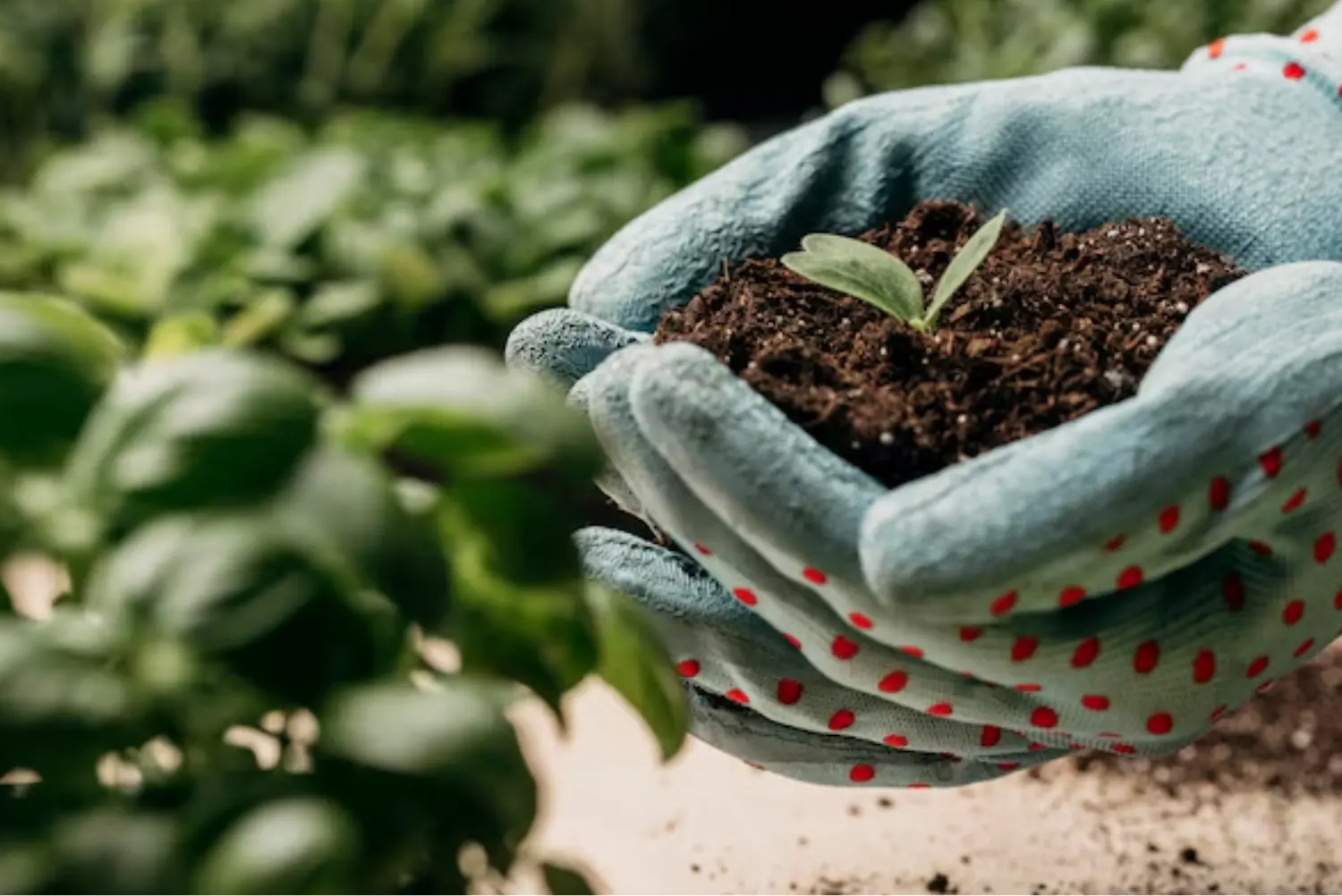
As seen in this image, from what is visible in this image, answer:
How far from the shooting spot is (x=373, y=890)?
0.39m

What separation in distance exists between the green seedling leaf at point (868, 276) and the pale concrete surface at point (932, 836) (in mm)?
268

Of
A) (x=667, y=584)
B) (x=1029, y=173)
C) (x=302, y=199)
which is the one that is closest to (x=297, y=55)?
(x=302, y=199)

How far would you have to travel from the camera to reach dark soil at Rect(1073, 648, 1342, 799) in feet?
3.27

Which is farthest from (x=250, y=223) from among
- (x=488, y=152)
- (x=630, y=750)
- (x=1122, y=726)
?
(x=1122, y=726)

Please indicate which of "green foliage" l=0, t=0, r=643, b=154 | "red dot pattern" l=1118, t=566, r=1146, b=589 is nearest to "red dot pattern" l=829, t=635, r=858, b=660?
"red dot pattern" l=1118, t=566, r=1146, b=589

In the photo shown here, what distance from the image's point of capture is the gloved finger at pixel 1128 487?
0.50 metres

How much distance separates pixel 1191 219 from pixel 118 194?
1.55 metres

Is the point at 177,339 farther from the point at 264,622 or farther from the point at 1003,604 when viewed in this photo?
the point at 1003,604

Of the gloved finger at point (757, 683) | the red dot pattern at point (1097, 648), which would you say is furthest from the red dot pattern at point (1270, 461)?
the gloved finger at point (757, 683)

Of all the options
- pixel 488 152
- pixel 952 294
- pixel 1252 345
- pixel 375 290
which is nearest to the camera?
pixel 1252 345

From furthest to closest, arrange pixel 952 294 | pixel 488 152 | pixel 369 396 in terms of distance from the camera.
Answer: pixel 488 152 < pixel 952 294 < pixel 369 396

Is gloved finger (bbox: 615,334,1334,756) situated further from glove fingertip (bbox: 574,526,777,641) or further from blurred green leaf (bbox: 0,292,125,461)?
blurred green leaf (bbox: 0,292,125,461)

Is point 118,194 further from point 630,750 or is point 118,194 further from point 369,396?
point 369,396

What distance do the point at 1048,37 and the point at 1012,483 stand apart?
4.54ft
